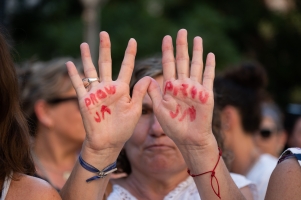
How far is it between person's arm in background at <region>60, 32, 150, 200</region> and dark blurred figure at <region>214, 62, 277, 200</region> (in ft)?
7.89

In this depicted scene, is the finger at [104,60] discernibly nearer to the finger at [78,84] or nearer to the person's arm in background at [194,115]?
the finger at [78,84]

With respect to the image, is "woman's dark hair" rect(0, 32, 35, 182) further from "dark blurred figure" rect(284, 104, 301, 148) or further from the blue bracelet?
"dark blurred figure" rect(284, 104, 301, 148)

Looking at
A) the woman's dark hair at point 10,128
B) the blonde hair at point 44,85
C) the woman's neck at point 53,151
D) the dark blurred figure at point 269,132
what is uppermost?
the woman's dark hair at point 10,128

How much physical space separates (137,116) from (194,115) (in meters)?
0.28

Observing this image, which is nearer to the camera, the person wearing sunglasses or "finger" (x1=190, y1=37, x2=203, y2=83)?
"finger" (x1=190, y1=37, x2=203, y2=83)

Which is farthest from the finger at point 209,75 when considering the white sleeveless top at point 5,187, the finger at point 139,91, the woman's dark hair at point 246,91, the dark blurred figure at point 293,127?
the dark blurred figure at point 293,127

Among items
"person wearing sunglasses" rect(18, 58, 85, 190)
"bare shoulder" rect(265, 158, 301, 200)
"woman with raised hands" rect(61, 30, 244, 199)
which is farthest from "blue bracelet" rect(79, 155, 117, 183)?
"person wearing sunglasses" rect(18, 58, 85, 190)

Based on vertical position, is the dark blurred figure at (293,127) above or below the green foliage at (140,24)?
below

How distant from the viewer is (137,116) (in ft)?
9.68

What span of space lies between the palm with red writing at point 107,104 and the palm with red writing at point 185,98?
0.13 meters

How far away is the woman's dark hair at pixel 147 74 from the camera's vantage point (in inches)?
141

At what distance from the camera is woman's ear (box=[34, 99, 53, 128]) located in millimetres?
5301

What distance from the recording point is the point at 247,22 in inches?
697

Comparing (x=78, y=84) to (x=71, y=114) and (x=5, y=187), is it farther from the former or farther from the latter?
(x=71, y=114)
